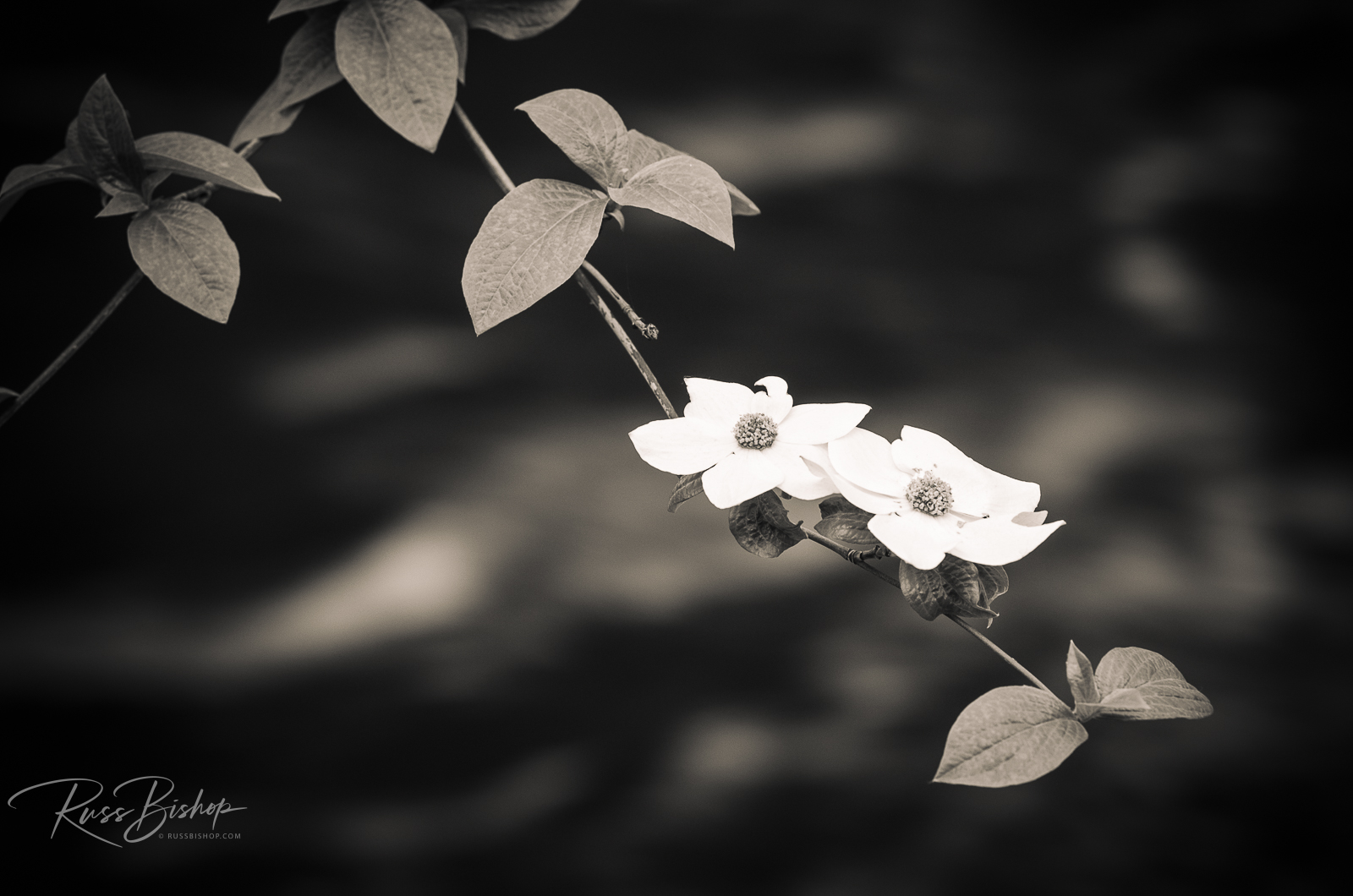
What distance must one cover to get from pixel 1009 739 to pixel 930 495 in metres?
0.05

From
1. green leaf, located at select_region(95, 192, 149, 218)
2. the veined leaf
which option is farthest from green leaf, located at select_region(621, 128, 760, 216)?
green leaf, located at select_region(95, 192, 149, 218)

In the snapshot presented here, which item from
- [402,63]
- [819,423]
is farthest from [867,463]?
[402,63]

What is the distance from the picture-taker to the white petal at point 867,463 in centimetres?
17

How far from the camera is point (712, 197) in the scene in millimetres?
174

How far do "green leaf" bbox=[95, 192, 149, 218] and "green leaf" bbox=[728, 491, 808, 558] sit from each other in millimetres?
165

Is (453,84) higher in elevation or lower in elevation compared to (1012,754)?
higher

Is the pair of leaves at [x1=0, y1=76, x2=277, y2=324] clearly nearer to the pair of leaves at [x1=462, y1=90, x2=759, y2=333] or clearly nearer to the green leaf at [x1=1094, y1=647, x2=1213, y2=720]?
the pair of leaves at [x1=462, y1=90, x2=759, y2=333]

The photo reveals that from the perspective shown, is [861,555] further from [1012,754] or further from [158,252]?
[158,252]

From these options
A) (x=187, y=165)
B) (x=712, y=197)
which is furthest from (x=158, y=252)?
(x=712, y=197)

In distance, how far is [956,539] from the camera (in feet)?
0.51

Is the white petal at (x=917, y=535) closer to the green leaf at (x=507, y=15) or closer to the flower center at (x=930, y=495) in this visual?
the flower center at (x=930, y=495)

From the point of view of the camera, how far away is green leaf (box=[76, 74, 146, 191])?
8.2 inches

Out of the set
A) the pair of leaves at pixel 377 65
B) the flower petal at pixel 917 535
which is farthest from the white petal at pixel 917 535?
the pair of leaves at pixel 377 65

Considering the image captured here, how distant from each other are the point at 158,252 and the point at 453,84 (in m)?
0.08
